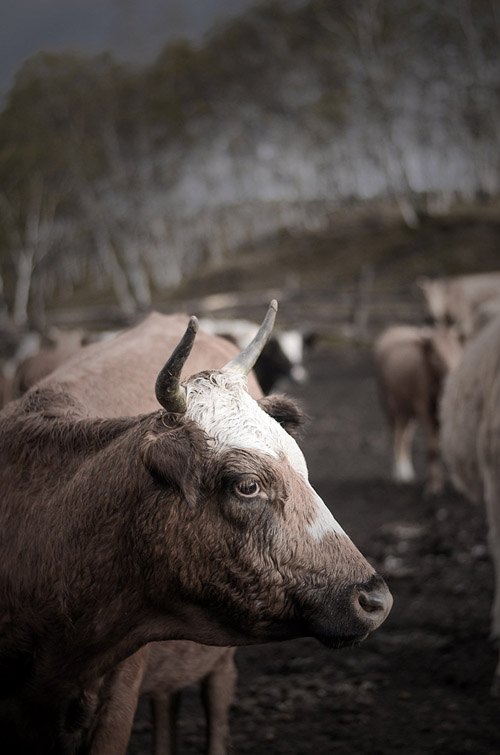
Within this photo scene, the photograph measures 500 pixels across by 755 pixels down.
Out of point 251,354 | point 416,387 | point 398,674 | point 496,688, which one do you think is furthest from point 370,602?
point 416,387

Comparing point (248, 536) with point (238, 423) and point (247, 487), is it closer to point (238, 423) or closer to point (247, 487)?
point (247, 487)

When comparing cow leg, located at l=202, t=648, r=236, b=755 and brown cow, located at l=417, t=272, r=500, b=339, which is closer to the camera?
cow leg, located at l=202, t=648, r=236, b=755

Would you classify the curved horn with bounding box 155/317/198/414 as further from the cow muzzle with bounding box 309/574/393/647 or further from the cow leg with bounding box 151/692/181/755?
the cow leg with bounding box 151/692/181/755

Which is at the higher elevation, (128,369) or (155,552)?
(128,369)

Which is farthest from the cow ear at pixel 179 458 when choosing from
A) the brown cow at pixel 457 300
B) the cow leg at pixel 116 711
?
the brown cow at pixel 457 300

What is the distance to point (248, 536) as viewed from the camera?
2.04m

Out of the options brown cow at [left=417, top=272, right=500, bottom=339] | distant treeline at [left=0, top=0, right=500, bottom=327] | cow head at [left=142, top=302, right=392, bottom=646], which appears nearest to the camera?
cow head at [left=142, top=302, right=392, bottom=646]

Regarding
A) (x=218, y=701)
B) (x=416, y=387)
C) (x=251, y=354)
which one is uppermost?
(x=251, y=354)

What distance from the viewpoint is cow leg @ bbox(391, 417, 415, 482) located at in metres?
8.52

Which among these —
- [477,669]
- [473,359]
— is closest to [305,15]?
[473,359]

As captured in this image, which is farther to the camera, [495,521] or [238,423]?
[495,521]

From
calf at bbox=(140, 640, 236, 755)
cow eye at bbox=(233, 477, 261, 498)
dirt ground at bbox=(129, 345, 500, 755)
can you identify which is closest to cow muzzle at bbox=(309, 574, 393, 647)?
cow eye at bbox=(233, 477, 261, 498)

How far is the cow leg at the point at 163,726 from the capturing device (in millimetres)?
3327

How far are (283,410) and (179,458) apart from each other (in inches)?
19.3
